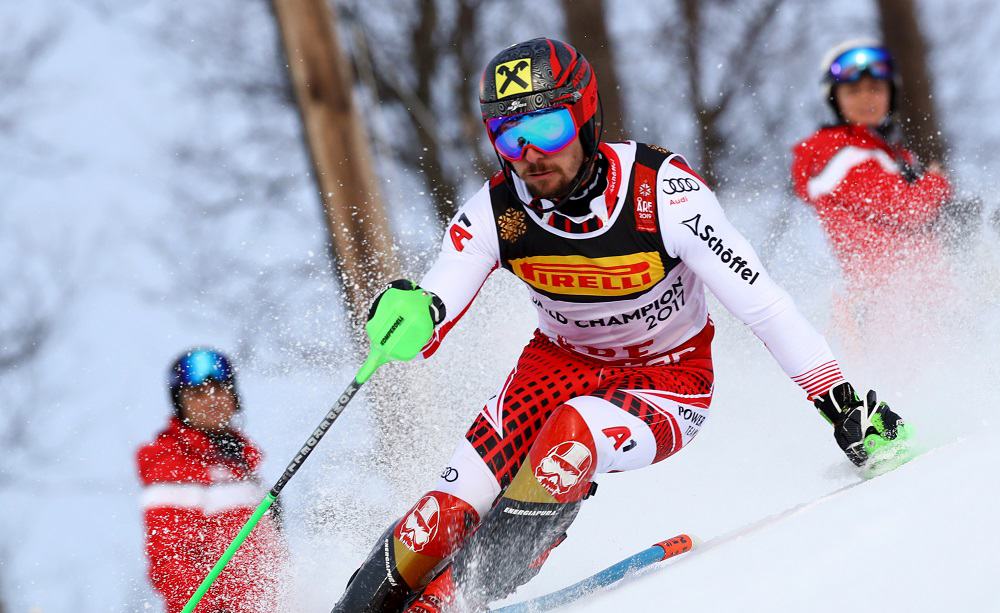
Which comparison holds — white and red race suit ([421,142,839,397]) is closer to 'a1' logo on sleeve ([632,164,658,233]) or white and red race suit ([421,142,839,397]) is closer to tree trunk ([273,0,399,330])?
'a1' logo on sleeve ([632,164,658,233])

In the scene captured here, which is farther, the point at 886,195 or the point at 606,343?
the point at 886,195

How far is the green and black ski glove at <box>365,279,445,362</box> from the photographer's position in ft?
9.77

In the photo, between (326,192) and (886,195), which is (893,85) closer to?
(886,195)

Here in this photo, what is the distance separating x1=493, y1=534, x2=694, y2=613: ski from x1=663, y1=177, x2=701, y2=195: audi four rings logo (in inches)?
46.1

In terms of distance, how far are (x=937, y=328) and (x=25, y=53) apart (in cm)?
1141

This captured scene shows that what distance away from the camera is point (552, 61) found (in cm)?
303

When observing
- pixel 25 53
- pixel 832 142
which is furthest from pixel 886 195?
pixel 25 53

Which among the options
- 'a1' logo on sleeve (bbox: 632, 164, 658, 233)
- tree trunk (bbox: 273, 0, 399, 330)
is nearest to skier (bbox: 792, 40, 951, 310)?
'a1' logo on sleeve (bbox: 632, 164, 658, 233)

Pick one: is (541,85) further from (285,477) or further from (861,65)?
(861,65)

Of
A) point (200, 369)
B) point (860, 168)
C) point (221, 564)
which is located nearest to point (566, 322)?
point (221, 564)

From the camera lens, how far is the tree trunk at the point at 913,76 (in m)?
10.3

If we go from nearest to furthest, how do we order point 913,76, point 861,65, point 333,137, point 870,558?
1. point 870,558
2. point 861,65
3. point 333,137
4. point 913,76

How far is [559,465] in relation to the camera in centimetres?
275

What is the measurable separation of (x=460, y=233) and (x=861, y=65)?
9.80ft
